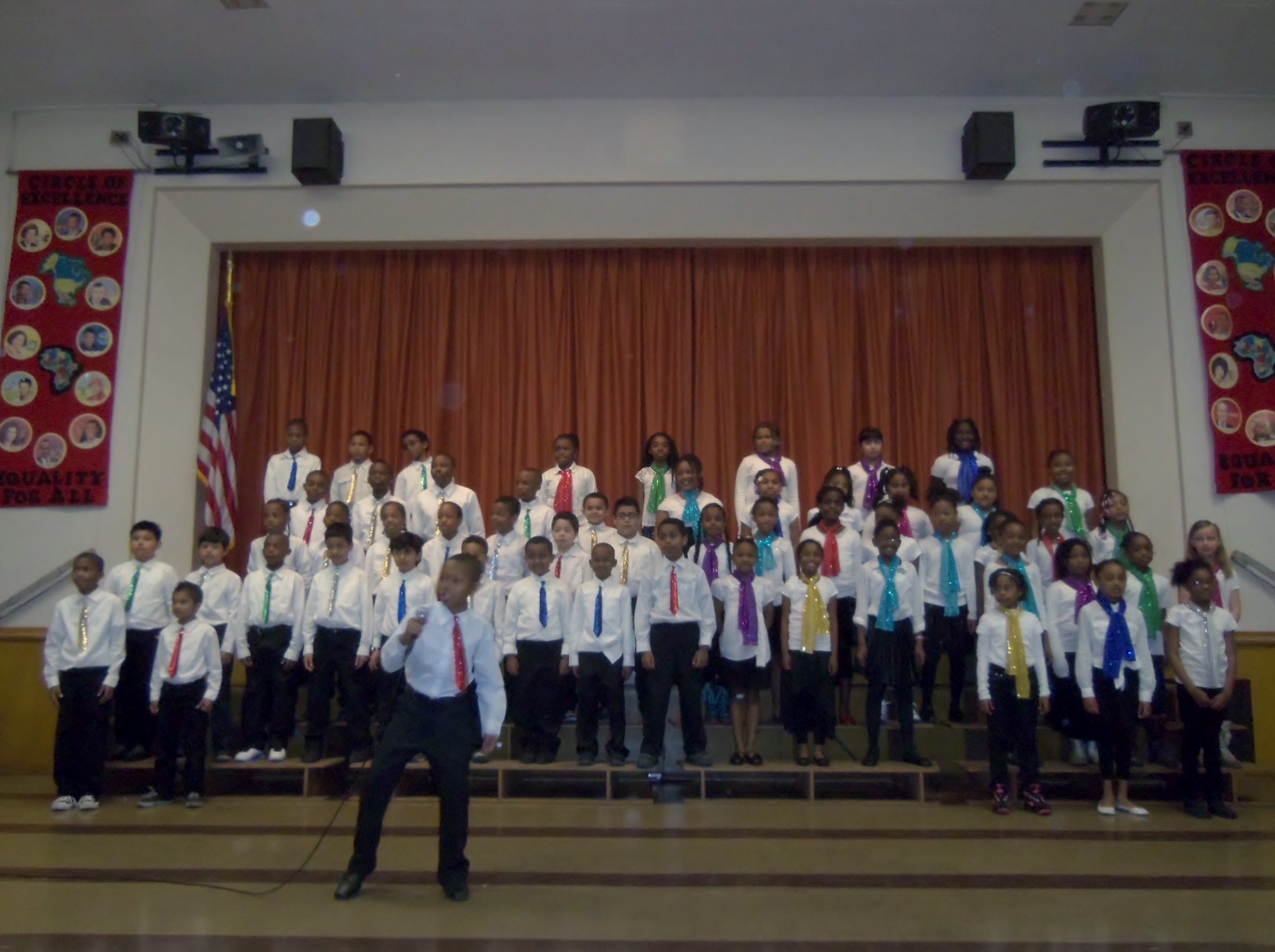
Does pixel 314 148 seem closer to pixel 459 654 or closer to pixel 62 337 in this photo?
pixel 62 337

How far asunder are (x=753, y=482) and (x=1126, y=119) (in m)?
4.25

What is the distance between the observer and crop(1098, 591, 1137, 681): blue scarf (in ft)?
20.0

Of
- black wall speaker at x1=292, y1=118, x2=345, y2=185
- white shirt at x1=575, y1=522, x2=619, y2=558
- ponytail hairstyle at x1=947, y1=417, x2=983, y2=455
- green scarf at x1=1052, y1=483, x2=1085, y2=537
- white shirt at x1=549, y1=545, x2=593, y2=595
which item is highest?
black wall speaker at x1=292, y1=118, x2=345, y2=185

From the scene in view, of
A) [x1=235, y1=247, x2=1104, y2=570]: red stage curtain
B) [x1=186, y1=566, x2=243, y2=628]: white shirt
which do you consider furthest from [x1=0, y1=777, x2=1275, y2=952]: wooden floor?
[x1=235, y1=247, x2=1104, y2=570]: red stage curtain

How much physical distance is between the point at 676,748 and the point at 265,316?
5.69 meters

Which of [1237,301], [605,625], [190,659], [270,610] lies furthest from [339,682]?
[1237,301]

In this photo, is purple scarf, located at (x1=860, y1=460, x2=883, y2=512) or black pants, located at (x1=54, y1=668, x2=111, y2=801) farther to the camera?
purple scarf, located at (x1=860, y1=460, x2=883, y2=512)

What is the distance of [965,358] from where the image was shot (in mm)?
9477

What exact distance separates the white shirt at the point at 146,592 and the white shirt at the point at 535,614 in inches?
92.2

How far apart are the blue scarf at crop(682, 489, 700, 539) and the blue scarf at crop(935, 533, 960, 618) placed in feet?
5.72

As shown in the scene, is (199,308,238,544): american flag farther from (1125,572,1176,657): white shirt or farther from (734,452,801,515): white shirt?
(1125,572,1176,657): white shirt

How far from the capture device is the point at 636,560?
23.5 feet

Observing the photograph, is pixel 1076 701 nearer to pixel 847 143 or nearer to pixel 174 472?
pixel 847 143

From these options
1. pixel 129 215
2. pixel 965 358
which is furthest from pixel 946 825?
pixel 129 215
